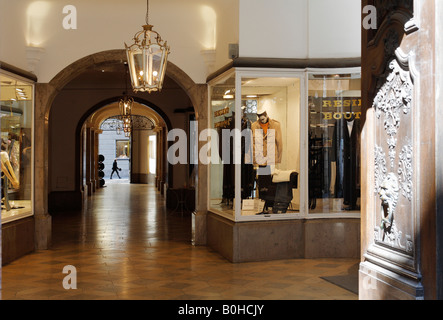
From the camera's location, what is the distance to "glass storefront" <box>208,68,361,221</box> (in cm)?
705

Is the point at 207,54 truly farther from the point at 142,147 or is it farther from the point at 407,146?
the point at 142,147

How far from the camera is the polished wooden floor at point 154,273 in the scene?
5234mm

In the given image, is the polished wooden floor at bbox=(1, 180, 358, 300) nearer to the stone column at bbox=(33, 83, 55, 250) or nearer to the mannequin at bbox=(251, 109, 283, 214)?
the stone column at bbox=(33, 83, 55, 250)

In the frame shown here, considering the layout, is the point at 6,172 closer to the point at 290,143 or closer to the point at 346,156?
the point at 290,143

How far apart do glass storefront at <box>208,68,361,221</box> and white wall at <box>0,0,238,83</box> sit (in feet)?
2.87

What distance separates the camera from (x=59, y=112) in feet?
46.8

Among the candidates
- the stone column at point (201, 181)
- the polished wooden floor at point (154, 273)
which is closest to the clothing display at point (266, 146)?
the stone column at point (201, 181)

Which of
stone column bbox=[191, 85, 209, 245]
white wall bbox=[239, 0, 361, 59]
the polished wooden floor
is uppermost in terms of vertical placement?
white wall bbox=[239, 0, 361, 59]

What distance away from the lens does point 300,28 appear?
23.3 feet

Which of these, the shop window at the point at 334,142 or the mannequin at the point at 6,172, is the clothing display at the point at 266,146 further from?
the mannequin at the point at 6,172

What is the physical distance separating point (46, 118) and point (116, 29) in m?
1.73

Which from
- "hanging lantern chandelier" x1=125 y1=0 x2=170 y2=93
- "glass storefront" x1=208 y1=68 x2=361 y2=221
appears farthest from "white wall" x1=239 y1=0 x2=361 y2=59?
"hanging lantern chandelier" x1=125 y1=0 x2=170 y2=93

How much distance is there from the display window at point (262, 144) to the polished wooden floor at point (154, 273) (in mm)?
806
